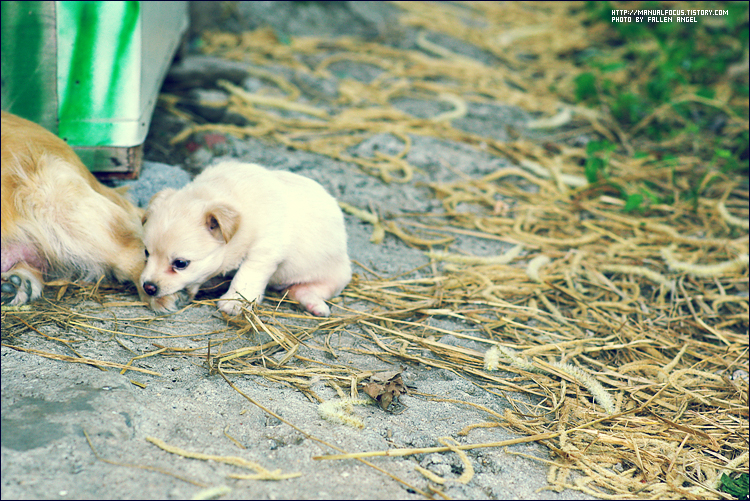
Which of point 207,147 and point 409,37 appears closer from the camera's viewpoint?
point 207,147

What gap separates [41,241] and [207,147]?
5.65 feet

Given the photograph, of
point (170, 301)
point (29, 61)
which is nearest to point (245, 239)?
point (170, 301)

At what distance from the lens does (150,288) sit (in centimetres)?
250

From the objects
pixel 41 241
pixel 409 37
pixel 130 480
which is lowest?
pixel 130 480

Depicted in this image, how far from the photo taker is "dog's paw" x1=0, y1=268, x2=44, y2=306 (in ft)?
7.98

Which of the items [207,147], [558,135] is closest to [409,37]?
[558,135]

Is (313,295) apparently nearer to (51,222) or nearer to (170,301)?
(170,301)

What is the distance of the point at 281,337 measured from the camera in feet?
8.39

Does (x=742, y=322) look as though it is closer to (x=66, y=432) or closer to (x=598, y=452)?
(x=598, y=452)

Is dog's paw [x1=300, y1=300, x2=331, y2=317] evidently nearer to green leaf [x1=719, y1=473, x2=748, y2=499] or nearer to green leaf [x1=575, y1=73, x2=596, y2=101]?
green leaf [x1=719, y1=473, x2=748, y2=499]

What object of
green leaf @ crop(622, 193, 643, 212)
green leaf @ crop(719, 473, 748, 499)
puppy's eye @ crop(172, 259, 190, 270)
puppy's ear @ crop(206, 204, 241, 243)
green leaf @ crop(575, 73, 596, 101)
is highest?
green leaf @ crop(575, 73, 596, 101)

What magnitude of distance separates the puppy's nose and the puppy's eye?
0.37ft

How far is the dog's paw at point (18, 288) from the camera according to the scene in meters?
2.43

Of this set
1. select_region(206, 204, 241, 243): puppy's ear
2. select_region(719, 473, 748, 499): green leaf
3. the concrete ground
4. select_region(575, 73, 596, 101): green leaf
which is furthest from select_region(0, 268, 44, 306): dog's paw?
select_region(575, 73, 596, 101): green leaf
